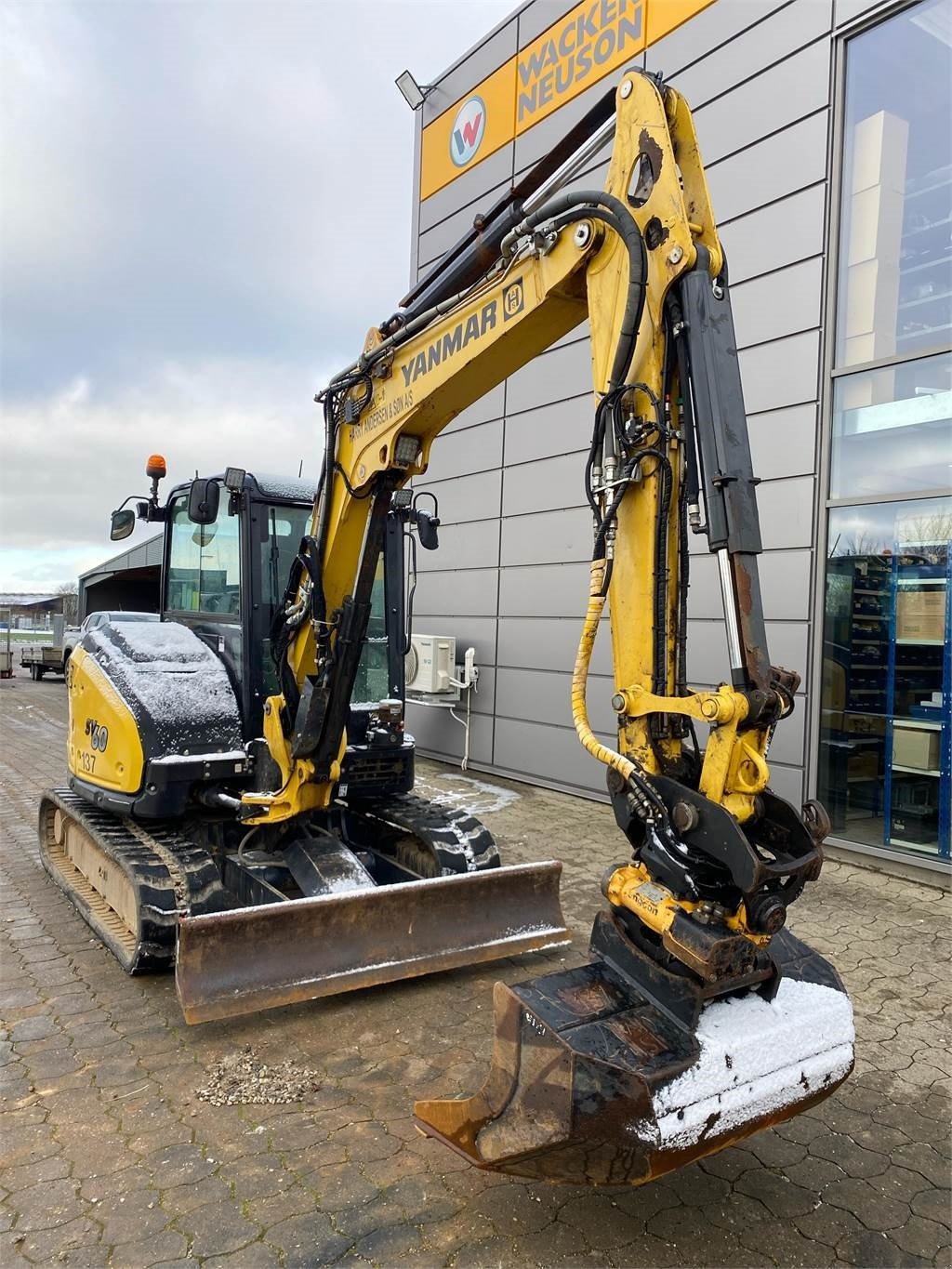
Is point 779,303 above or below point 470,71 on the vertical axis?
below

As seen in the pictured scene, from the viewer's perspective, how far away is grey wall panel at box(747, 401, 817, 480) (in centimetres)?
677

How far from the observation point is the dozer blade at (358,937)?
3705 mm

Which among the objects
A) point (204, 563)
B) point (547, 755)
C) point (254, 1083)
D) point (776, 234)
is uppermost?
point (776, 234)

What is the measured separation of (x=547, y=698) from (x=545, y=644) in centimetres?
58

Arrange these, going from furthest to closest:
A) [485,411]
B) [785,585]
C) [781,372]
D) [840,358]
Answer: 1. [485,411]
2. [781,372]
3. [785,585]
4. [840,358]

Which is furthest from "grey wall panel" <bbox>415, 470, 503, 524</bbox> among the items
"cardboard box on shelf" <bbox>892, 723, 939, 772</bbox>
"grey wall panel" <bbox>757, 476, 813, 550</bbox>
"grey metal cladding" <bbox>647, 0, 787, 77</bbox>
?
"cardboard box on shelf" <bbox>892, 723, 939, 772</bbox>

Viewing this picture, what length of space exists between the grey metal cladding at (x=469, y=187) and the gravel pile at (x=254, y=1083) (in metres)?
9.69

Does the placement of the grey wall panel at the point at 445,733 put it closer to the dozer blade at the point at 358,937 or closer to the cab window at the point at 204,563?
the cab window at the point at 204,563

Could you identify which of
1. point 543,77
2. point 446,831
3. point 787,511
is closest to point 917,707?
point 787,511

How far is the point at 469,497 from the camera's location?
1058 centimetres

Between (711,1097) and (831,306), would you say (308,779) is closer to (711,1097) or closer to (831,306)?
(711,1097)

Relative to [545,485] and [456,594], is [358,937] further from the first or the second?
[456,594]

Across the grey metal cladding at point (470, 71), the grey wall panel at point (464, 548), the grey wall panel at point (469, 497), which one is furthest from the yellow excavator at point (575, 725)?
the grey metal cladding at point (470, 71)

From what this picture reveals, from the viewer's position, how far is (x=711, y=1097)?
2.31m
